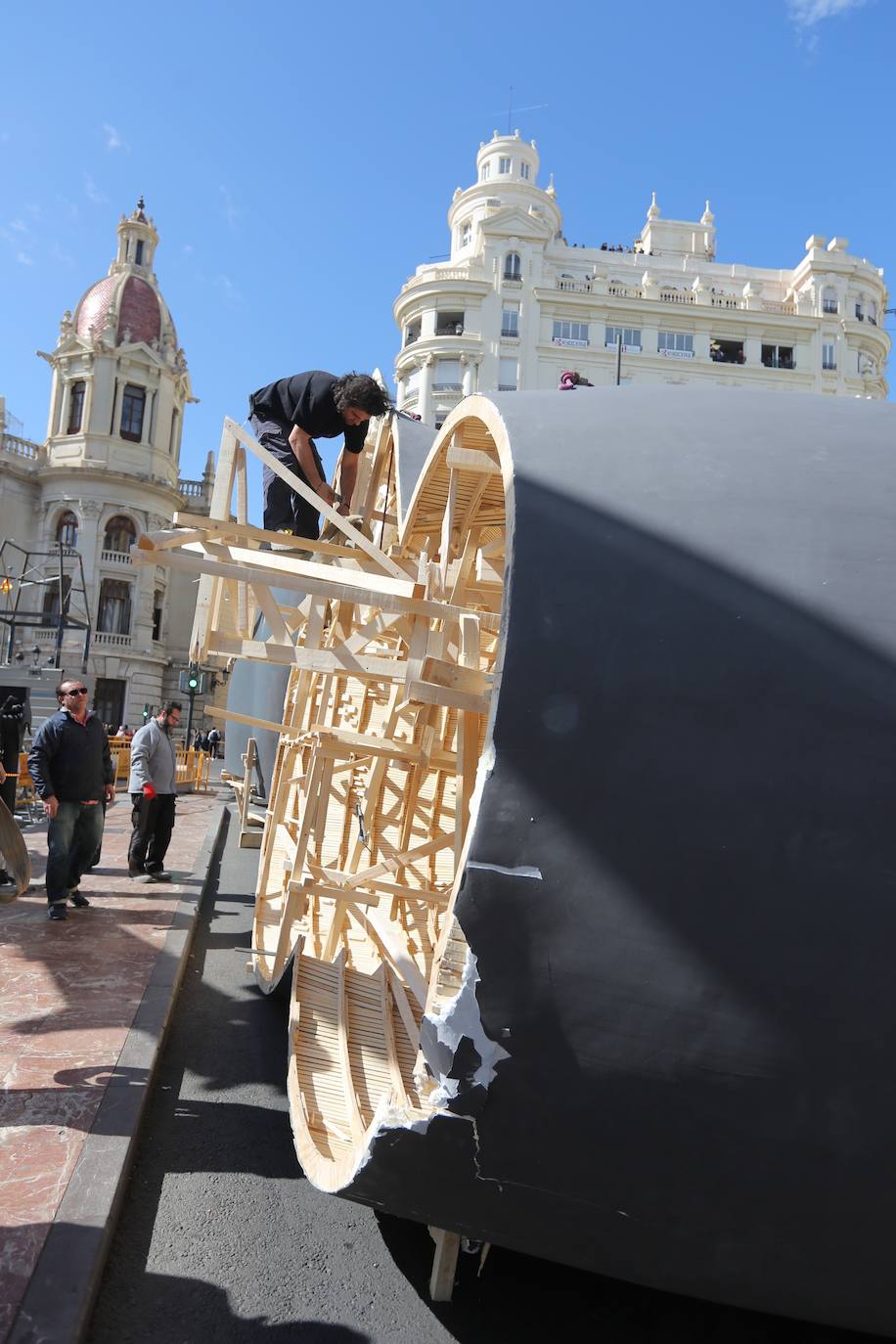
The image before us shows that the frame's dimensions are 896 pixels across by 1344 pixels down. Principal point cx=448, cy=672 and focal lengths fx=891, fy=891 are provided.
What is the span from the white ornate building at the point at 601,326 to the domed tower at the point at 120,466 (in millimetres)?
12826

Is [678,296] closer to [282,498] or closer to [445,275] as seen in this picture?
[445,275]

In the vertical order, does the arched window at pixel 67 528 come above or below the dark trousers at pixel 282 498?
above

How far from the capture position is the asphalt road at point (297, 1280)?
2885 mm

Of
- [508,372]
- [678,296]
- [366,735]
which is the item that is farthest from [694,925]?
[678,296]

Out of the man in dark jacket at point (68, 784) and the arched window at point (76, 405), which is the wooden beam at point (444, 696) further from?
the arched window at point (76, 405)

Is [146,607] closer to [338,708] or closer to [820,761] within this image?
[338,708]

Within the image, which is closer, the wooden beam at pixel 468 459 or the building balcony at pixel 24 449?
the wooden beam at pixel 468 459

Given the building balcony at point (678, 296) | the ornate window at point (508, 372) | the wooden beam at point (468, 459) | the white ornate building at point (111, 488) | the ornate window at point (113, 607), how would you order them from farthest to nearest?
the building balcony at point (678, 296)
the ornate window at point (508, 372)
the ornate window at point (113, 607)
the white ornate building at point (111, 488)
the wooden beam at point (468, 459)

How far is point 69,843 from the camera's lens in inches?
296

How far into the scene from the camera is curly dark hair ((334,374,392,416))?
16.5 feet

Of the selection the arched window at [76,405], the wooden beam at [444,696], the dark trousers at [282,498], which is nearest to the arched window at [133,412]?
the arched window at [76,405]

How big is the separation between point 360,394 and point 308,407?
0.40 metres

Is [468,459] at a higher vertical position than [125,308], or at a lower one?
lower

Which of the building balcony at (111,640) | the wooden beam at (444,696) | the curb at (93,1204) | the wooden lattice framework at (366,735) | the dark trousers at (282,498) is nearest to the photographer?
the curb at (93,1204)
